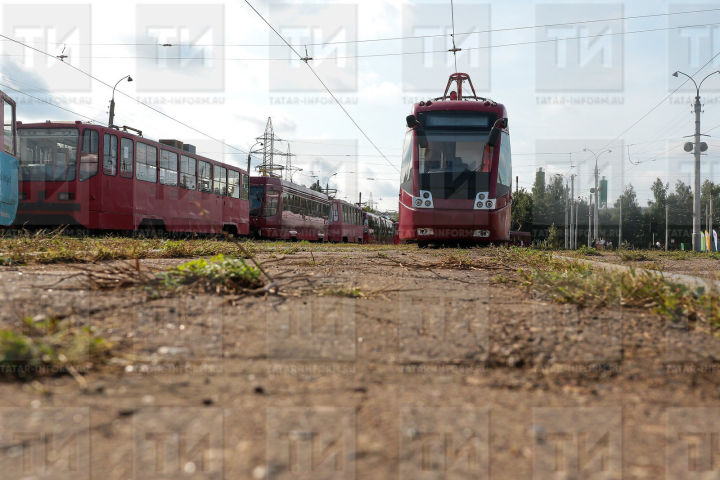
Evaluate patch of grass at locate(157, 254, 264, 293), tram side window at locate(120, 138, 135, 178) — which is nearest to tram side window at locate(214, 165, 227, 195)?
tram side window at locate(120, 138, 135, 178)

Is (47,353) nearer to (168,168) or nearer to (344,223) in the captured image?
(168,168)

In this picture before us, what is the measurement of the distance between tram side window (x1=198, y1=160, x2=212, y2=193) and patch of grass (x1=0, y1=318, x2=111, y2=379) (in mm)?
16631

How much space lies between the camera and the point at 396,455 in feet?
3.73

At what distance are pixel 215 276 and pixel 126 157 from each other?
12.5 m

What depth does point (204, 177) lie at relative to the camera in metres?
18.0

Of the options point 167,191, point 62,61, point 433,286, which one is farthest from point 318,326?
point 62,61

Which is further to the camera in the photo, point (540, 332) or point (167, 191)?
point (167, 191)

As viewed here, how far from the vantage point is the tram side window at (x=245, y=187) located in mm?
21138

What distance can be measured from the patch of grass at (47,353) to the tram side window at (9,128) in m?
11.9

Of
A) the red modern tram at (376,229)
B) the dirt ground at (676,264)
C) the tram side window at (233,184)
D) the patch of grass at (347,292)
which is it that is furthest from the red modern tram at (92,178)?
the red modern tram at (376,229)

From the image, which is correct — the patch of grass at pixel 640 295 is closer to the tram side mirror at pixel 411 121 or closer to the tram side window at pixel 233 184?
the tram side mirror at pixel 411 121

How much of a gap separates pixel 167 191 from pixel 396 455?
620 inches

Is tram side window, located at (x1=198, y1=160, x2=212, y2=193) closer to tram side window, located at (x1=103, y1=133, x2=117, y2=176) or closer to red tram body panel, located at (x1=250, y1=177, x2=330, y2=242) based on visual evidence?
tram side window, located at (x1=103, y1=133, x2=117, y2=176)

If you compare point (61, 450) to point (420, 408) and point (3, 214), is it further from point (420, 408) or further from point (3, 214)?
point (3, 214)
